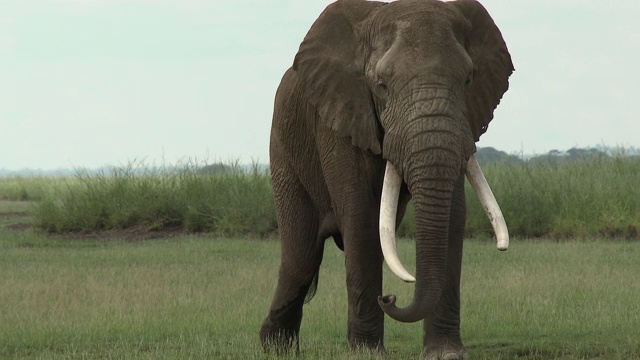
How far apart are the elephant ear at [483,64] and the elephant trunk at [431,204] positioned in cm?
75

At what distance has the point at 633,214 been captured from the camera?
19.4m

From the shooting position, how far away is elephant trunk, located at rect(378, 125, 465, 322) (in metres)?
6.64

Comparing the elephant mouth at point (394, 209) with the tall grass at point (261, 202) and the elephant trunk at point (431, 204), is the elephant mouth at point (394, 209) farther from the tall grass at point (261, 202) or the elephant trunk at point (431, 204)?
the tall grass at point (261, 202)

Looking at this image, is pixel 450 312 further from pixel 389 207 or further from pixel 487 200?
pixel 389 207

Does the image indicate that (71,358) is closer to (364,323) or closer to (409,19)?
(364,323)

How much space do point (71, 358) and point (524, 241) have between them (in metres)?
10.5

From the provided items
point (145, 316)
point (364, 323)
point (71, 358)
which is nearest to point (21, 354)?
point (71, 358)

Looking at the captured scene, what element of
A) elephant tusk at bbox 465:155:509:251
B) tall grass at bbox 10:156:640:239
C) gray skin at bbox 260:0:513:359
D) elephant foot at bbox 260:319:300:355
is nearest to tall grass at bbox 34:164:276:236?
tall grass at bbox 10:156:640:239

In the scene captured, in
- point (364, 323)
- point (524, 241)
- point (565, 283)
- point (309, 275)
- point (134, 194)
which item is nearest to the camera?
point (364, 323)

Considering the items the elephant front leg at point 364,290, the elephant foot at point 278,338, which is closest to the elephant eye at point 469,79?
the elephant front leg at point 364,290

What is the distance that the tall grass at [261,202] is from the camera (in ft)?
63.5

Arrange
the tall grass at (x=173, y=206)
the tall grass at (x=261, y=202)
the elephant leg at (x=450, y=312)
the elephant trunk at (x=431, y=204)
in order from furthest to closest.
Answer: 1. the tall grass at (x=173, y=206)
2. the tall grass at (x=261, y=202)
3. the elephant leg at (x=450, y=312)
4. the elephant trunk at (x=431, y=204)

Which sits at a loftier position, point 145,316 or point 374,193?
point 374,193

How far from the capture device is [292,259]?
8.50 metres
